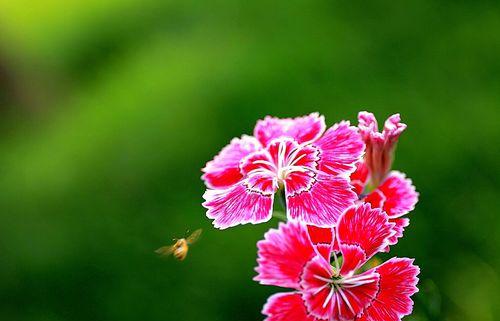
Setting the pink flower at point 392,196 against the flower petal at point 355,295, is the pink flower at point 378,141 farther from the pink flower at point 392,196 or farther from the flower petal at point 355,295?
the flower petal at point 355,295

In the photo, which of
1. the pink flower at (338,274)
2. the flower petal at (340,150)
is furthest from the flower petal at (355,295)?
the flower petal at (340,150)

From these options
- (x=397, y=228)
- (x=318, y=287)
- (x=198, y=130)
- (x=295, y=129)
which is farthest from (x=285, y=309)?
(x=198, y=130)

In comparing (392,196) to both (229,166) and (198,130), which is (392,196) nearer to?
(229,166)

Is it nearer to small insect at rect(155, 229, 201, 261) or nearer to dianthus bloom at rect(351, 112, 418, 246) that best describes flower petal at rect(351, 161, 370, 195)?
dianthus bloom at rect(351, 112, 418, 246)

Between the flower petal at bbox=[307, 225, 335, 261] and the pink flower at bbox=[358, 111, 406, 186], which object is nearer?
the flower petal at bbox=[307, 225, 335, 261]

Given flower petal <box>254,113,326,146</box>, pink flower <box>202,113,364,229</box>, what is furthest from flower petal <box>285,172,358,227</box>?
flower petal <box>254,113,326,146</box>
